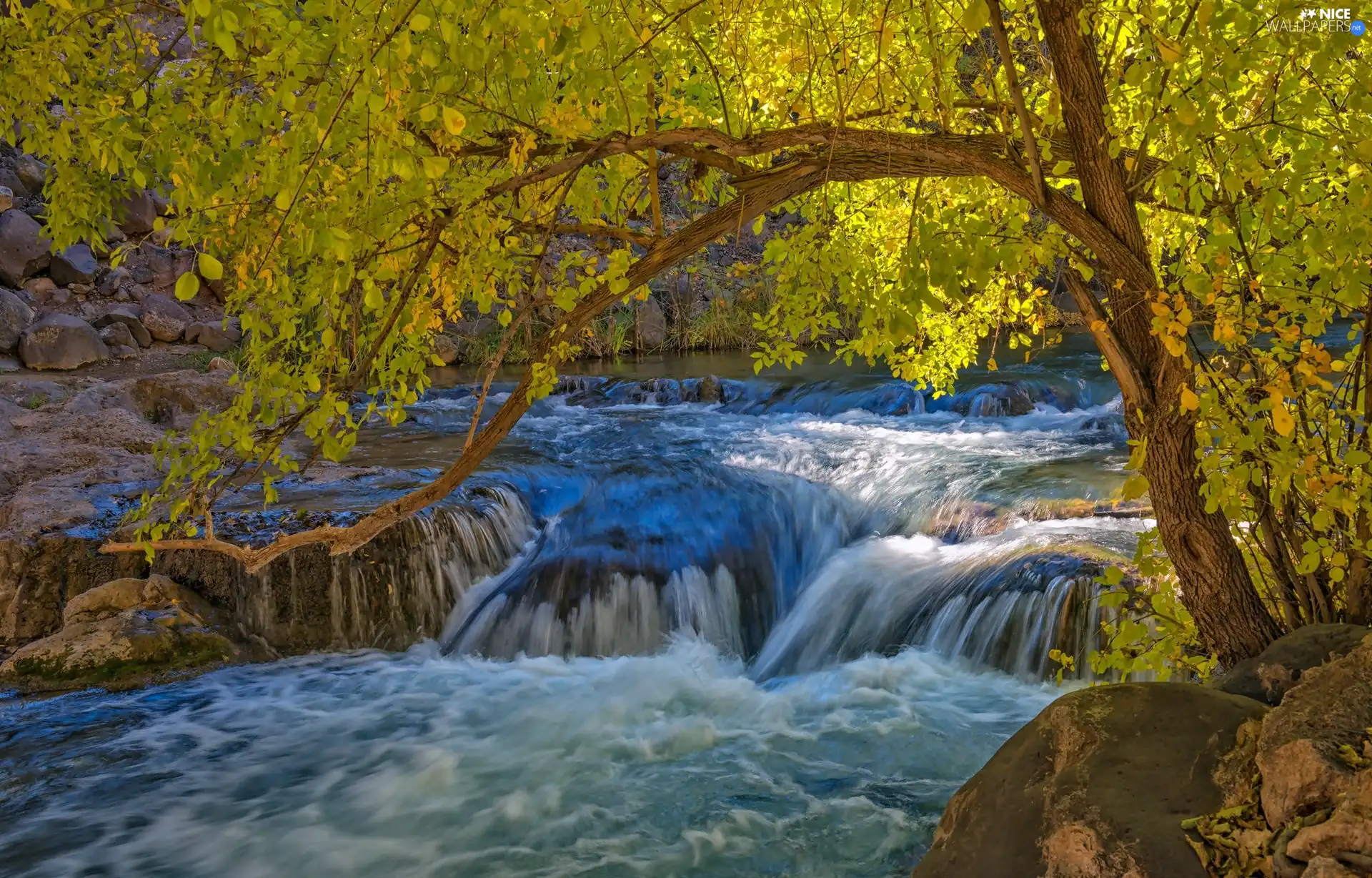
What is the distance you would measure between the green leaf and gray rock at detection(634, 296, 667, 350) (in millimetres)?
17499

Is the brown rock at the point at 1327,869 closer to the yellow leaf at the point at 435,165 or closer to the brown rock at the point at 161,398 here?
the yellow leaf at the point at 435,165

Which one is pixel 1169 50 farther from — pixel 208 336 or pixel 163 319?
pixel 163 319

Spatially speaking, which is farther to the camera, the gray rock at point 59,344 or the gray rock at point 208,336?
the gray rock at point 208,336

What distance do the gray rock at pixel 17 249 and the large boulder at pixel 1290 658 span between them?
64.5 ft

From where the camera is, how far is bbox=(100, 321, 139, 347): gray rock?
615 inches

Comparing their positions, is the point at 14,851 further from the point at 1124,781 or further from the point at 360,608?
the point at 1124,781

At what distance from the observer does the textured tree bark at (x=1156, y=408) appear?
2.51 meters

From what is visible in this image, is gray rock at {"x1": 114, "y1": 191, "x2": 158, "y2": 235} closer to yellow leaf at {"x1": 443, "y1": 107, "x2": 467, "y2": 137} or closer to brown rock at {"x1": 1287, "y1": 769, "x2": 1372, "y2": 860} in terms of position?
yellow leaf at {"x1": 443, "y1": 107, "x2": 467, "y2": 137}


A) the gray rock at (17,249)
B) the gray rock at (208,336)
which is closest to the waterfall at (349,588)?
the gray rock at (208,336)

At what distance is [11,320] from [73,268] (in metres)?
3.06

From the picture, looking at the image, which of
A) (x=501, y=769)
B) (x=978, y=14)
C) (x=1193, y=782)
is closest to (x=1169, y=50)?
(x=978, y=14)

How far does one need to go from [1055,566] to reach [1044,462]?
335 centimetres

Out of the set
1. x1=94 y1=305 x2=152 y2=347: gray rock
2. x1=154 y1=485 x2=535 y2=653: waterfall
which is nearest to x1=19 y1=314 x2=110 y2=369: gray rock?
x1=94 y1=305 x2=152 y2=347: gray rock

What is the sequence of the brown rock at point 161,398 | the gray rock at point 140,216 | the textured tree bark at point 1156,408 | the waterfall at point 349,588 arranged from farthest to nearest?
the gray rock at point 140,216
the brown rock at point 161,398
the waterfall at point 349,588
the textured tree bark at point 1156,408
